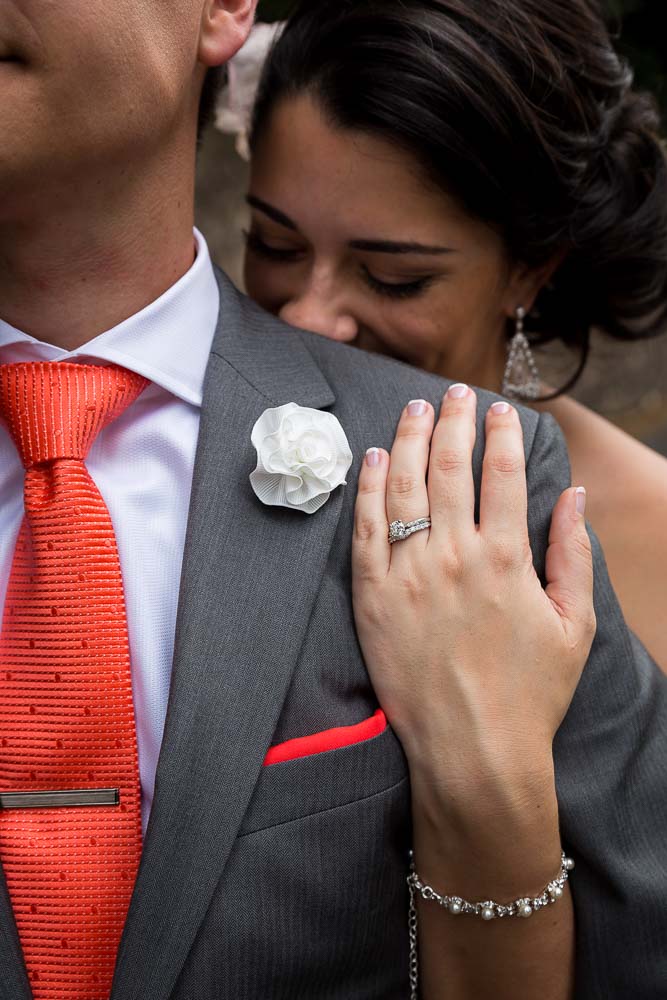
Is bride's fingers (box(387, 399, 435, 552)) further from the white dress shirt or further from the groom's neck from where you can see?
the groom's neck

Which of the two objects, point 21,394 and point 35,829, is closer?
point 35,829

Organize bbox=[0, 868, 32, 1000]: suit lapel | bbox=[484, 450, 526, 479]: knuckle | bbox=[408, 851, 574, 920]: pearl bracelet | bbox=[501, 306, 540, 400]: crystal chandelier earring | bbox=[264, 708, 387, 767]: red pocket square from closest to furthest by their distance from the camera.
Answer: bbox=[0, 868, 32, 1000]: suit lapel < bbox=[264, 708, 387, 767]: red pocket square < bbox=[408, 851, 574, 920]: pearl bracelet < bbox=[484, 450, 526, 479]: knuckle < bbox=[501, 306, 540, 400]: crystal chandelier earring

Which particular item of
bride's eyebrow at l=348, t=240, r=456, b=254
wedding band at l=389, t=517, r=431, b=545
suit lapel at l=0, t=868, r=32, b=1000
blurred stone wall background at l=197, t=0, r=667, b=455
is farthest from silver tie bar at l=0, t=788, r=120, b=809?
blurred stone wall background at l=197, t=0, r=667, b=455

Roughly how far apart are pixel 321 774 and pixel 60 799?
33 centimetres

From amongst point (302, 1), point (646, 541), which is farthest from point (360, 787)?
point (302, 1)

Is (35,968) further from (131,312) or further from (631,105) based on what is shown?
(631,105)

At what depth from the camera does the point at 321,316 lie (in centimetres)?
224

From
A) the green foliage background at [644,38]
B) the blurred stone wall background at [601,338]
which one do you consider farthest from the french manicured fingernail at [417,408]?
the green foliage background at [644,38]

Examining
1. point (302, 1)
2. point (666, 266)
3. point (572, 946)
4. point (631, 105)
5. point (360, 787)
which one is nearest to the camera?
point (360, 787)

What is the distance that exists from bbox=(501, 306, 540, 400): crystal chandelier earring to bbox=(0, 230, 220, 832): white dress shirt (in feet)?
3.40

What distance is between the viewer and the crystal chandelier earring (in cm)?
263

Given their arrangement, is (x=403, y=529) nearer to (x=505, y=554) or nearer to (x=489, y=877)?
(x=505, y=554)

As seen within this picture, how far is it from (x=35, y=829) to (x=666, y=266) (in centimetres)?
199

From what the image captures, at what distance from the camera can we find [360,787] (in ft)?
5.06
